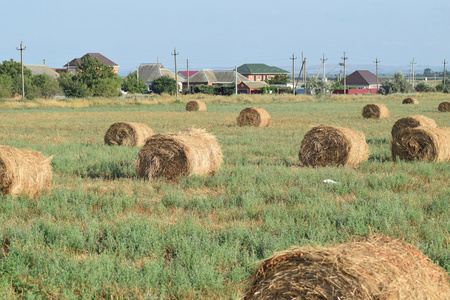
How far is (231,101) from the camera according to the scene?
5922cm

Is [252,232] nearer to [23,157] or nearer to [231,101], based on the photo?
[23,157]

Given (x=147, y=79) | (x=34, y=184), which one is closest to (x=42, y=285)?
(x=34, y=184)

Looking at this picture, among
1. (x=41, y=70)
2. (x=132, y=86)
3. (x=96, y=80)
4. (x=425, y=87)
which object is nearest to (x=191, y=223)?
(x=96, y=80)

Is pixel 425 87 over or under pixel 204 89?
over

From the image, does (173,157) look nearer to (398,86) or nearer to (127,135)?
(127,135)

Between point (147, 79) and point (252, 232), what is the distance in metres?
119

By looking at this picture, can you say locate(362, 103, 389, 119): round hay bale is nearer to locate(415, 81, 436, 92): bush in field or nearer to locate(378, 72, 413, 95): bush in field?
locate(378, 72, 413, 95): bush in field

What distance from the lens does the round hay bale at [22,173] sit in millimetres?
8992

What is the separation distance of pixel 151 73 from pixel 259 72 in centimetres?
3365

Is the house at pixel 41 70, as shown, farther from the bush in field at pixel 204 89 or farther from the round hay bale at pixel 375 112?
the round hay bale at pixel 375 112

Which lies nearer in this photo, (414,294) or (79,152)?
(414,294)

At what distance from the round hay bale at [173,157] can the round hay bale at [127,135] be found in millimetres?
6128

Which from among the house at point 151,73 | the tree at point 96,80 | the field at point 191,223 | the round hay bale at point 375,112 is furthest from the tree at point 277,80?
the field at point 191,223

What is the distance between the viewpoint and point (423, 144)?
12.8 meters
